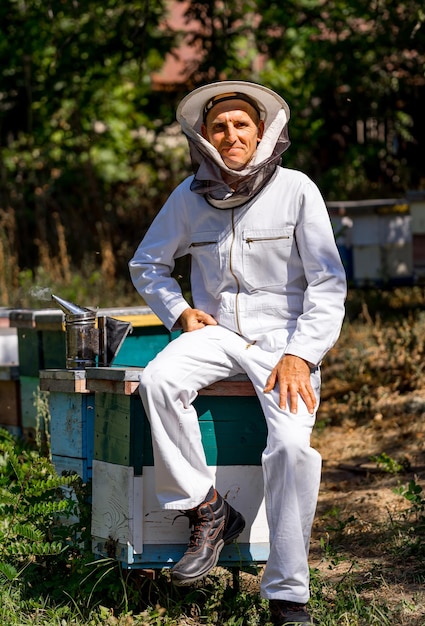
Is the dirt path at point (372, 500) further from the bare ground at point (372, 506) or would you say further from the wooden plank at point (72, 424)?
the wooden plank at point (72, 424)

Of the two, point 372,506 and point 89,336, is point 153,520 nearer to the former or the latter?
point 89,336

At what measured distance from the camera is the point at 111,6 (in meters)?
8.34

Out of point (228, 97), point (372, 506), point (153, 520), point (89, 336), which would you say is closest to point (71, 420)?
point (89, 336)

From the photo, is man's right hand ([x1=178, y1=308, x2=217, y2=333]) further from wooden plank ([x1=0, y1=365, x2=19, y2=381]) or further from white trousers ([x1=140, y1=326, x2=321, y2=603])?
wooden plank ([x1=0, y1=365, x2=19, y2=381])

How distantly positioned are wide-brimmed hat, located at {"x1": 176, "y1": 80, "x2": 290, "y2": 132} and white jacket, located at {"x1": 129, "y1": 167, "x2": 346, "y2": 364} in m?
0.26

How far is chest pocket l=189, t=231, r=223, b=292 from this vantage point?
11.6ft

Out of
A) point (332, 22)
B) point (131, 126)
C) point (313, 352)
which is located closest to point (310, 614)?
point (313, 352)

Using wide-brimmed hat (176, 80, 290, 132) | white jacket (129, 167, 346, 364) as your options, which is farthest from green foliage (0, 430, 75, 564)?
wide-brimmed hat (176, 80, 290, 132)

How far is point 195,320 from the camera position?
354 cm

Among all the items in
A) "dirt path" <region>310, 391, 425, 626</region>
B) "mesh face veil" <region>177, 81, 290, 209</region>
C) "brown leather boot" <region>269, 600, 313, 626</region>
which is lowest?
"dirt path" <region>310, 391, 425, 626</region>

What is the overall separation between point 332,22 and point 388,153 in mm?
2057

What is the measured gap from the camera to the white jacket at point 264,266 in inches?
131

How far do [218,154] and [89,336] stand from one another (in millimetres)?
905

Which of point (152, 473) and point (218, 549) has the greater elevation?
point (152, 473)
